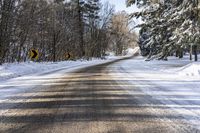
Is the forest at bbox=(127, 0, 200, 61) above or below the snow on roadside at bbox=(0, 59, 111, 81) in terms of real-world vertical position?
above

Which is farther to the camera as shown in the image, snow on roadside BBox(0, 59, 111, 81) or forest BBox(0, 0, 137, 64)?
forest BBox(0, 0, 137, 64)

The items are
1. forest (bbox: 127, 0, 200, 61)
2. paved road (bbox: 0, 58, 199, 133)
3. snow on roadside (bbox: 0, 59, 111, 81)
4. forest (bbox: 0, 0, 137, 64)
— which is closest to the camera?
paved road (bbox: 0, 58, 199, 133)

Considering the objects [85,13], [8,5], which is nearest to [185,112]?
[8,5]

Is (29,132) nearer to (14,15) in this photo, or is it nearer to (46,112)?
(46,112)

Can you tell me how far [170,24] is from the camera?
2355cm

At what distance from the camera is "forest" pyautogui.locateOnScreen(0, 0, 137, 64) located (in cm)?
3272

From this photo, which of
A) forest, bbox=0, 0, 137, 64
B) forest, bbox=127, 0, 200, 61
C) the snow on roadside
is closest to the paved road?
the snow on roadside

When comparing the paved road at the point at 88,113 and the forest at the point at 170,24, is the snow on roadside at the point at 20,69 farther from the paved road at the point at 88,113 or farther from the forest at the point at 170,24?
the forest at the point at 170,24

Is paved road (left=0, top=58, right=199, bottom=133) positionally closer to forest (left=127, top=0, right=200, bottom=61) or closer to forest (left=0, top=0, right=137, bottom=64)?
forest (left=127, top=0, right=200, bottom=61)

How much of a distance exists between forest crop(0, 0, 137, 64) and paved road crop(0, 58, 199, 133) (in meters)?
17.9

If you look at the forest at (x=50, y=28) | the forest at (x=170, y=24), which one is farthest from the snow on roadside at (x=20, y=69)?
the forest at (x=170, y=24)

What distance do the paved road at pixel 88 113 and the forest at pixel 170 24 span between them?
10.9m

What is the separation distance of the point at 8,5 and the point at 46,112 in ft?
81.2

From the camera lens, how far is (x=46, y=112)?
7.28m
